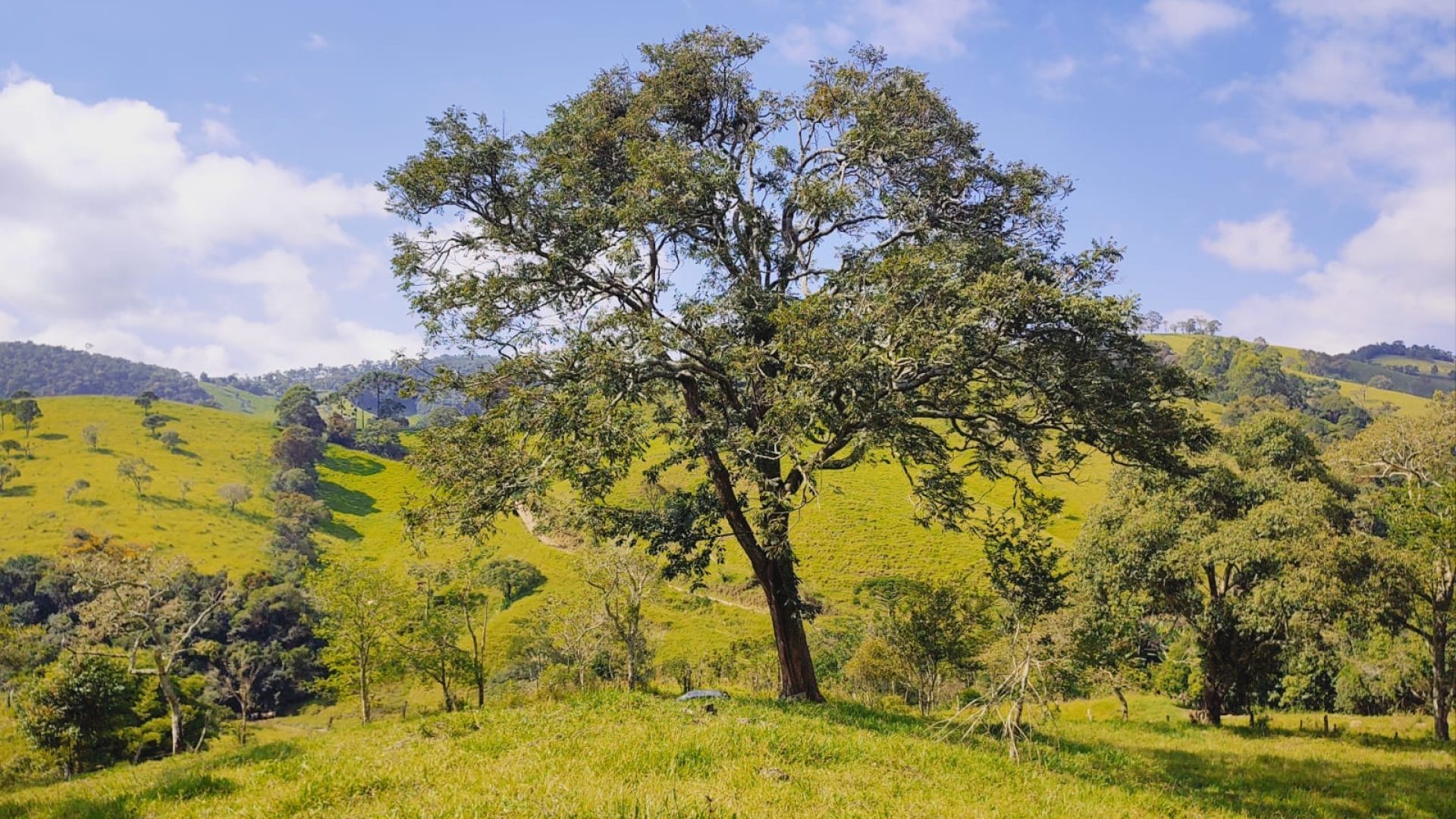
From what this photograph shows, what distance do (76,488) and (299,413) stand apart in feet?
166

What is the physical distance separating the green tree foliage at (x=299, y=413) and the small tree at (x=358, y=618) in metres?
120

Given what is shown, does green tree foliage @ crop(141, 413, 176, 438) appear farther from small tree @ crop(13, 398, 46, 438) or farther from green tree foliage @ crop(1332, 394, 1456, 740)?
green tree foliage @ crop(1332, 394, 1456, 740)

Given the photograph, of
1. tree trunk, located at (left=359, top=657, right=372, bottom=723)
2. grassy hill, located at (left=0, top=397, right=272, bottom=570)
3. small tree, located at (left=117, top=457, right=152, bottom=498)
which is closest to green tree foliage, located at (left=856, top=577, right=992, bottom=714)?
tree trunk, located at (left=359, top=657, right=372, bottom=723)

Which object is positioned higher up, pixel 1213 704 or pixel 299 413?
pixel 299 413

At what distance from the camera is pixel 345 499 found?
124 meters

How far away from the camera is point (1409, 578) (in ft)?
70.8

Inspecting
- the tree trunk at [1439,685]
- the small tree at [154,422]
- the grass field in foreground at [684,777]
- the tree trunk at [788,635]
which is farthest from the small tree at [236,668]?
the small tree at [154,422]

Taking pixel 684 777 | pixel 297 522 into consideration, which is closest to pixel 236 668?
pixel 297 522

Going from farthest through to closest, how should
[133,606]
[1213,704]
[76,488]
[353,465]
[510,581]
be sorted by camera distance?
[353,465] → [76,488] → [510,581] → [133,606] → [1213,704]

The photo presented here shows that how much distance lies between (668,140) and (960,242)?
7.15 meters

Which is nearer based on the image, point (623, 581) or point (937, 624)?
point (937, 624)

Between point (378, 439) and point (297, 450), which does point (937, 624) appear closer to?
point (297, 450)

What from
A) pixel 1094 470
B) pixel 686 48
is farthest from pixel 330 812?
pixel 1094 470

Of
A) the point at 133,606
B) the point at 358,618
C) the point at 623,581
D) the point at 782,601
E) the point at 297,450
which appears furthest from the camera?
the point at 297,450
